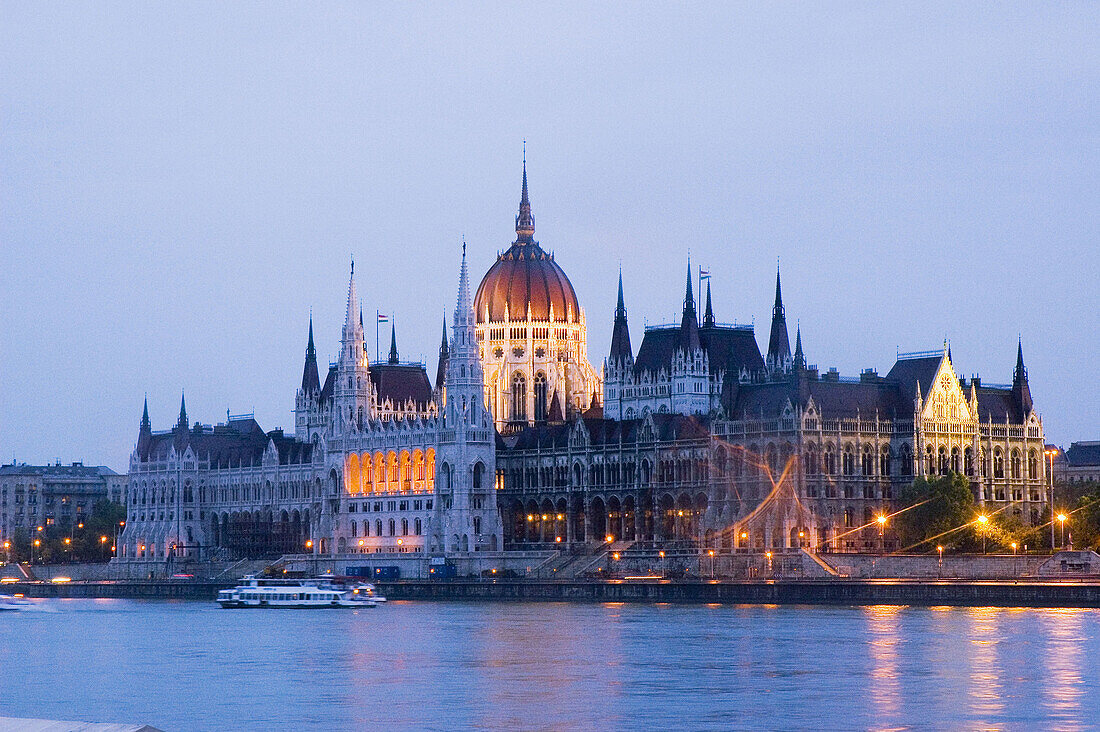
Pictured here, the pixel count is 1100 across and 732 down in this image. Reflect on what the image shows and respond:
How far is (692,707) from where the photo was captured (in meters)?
65.7

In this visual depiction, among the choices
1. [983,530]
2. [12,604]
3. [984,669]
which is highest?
[983,530]

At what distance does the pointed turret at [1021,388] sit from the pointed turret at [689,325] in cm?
2745

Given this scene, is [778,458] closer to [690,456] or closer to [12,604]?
[690,456]

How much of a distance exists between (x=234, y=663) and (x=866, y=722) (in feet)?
105

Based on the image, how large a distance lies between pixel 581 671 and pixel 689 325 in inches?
4373

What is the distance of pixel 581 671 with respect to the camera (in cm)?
7800

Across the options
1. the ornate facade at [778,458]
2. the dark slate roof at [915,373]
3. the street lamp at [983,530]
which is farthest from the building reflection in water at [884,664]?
the dark slate roof at [915,373]

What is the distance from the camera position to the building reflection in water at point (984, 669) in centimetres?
6347

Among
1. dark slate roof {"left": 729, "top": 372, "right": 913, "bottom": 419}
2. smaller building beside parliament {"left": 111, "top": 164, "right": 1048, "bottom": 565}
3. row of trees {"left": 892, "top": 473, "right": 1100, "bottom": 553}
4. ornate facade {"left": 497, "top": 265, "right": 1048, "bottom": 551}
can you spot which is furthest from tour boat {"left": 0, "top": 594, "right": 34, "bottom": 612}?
row of trees {"left": 892, "top": 473, "right": 1100, "bottom": 553}

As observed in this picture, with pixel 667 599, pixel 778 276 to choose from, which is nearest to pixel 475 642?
pixel 667 599

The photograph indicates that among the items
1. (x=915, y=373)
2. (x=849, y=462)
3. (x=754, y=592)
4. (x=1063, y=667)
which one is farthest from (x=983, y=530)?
(x=1063, y=667)

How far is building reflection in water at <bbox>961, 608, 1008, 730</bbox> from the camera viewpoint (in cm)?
6347

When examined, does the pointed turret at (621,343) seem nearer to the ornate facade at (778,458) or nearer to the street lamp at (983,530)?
the ornate facade at (778,458)

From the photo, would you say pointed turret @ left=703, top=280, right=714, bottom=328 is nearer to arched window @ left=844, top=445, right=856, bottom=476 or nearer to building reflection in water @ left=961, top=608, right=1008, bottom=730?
arched window @ left=844, top=445, right=856, bottom=476
